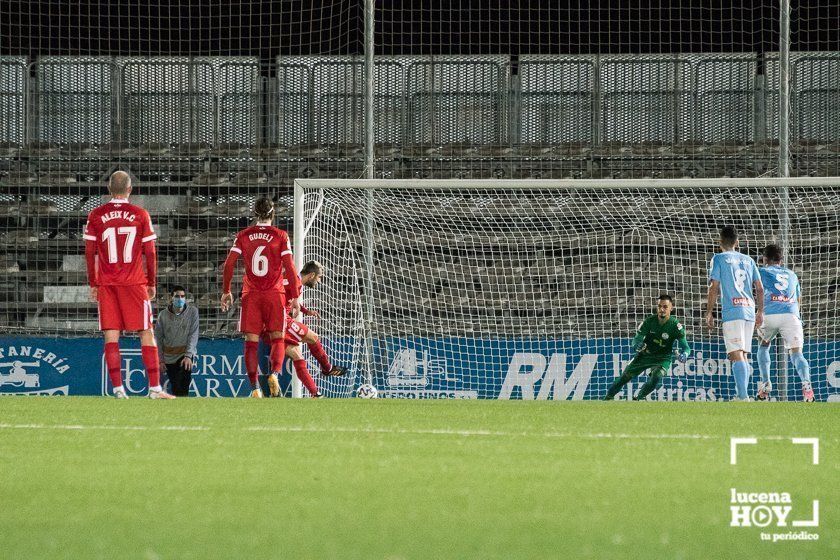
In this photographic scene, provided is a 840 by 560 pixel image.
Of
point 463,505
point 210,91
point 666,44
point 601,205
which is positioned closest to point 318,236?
point 601,205

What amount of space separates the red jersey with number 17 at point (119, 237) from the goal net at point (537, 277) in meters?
2.23

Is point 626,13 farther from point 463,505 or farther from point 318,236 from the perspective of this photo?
point 463,505

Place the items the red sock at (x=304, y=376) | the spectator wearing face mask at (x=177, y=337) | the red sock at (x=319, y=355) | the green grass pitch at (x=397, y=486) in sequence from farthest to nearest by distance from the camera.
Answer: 1. the spectator wearing face mask at (x=177, y=337)
2. the red sock at (x=319, y=355)
3. the red sock at (x=304, y=376)
4. the green grass pitch at (x=397, y=486)

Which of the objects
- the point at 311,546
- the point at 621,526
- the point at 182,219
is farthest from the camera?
the point at 182,219

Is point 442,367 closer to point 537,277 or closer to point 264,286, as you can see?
point 537,277

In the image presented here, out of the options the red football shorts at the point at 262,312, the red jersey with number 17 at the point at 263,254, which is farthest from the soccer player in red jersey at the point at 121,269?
the red football shorts at the point at 262,312

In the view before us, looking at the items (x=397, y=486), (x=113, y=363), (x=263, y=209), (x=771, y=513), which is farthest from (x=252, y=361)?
(x=771, y=513)

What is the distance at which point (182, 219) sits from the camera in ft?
50.9

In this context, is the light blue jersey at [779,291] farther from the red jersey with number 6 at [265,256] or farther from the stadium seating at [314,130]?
the red jersey with number 6 at [265,256]

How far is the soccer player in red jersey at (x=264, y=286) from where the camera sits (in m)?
9.12

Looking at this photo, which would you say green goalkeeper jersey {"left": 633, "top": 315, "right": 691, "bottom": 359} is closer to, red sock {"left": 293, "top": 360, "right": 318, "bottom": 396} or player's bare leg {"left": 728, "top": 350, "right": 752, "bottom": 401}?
player's bare leg {"left": 728, "top": 350, "right": 752, "bottom": 401}

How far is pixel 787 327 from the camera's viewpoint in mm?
10703

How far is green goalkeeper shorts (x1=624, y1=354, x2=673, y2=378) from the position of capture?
11406 millimetres

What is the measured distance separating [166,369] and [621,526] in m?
10.1
